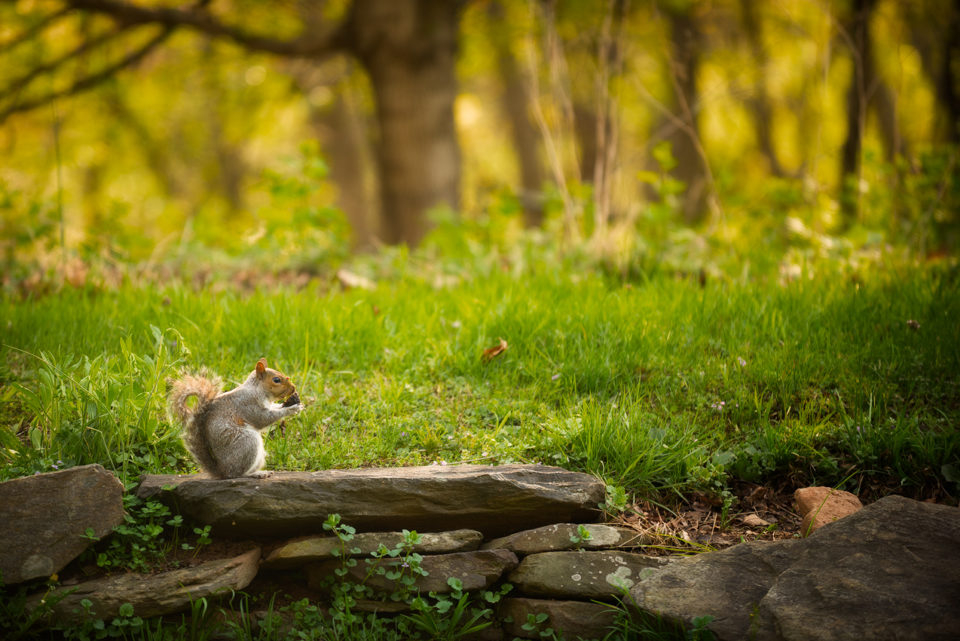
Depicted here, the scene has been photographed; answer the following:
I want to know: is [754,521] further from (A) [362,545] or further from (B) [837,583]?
(A) [362,545]

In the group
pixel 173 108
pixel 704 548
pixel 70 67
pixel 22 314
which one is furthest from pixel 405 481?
pixel 173 108

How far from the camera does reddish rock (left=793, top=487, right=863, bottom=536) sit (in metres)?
2.92

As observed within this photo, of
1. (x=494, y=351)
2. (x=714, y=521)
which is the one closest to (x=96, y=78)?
(x=494, y=351)

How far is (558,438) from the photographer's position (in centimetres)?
325

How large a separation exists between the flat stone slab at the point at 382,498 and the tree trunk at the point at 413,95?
5544 millimetres

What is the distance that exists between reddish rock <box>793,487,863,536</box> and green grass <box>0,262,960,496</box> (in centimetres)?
20

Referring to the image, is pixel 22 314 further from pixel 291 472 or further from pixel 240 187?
pixel 240 187

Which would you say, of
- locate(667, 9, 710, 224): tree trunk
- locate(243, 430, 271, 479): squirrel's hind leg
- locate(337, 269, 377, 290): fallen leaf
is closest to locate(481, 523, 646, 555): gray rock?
locate(243, 430, 271, 479): squirrel's hind leg

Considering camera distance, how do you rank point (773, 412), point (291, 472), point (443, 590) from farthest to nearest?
point (773, 412) < point (291, 472) < point (443, 590)

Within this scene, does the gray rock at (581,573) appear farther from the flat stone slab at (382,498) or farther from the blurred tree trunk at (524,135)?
the blurred tree trunk at (524,135)

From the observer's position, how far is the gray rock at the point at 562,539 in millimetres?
2873

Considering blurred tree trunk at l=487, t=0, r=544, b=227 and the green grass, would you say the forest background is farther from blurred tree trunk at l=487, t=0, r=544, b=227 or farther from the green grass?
blurred tree trunk at l=487, t=0, r=544, b=227

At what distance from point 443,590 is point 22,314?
3.00 metres

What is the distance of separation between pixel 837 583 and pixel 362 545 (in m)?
1.75
